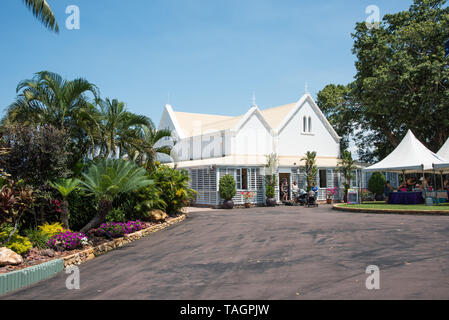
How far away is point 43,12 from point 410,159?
18.8 meters

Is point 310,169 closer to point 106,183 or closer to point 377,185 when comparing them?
point 377,185

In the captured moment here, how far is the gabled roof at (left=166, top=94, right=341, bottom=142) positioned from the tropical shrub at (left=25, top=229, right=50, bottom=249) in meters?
18.5

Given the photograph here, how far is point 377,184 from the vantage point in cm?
2786

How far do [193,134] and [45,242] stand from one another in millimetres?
22391

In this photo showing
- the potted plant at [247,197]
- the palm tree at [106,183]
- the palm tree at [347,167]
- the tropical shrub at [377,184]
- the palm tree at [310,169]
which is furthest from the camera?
the tropical shrub at [377,184]

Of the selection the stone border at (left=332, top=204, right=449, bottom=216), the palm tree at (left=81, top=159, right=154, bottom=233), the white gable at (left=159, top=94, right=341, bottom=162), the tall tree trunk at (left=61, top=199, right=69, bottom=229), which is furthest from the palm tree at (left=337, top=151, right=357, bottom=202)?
the tall tree trunk at (left=61, top=199, right=69, bottom=229)

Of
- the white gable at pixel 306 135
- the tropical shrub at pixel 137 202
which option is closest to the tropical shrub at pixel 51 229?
the tropical shrub at pixel 137 202

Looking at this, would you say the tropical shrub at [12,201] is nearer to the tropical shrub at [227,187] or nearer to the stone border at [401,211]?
the stone border at [401,211]

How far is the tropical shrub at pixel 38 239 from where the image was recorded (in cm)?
868

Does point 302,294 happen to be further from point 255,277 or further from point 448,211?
point 448,211

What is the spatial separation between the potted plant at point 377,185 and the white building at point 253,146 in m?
1.32

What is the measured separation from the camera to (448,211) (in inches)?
577
